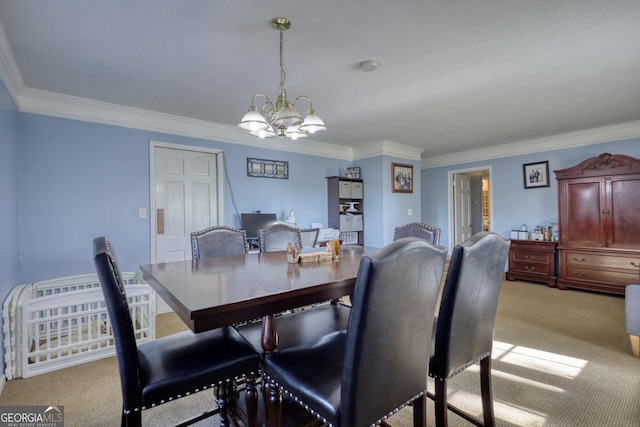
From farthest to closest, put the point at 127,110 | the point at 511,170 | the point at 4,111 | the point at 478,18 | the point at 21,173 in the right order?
1. the point at 511,170
2. the point at 127,110
3. the point at 21,173
4. the point at 4,111
5. the point at 478,18

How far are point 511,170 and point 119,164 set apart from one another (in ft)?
19.4

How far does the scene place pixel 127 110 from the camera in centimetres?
336

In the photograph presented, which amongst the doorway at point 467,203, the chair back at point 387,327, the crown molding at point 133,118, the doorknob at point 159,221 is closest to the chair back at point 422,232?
the chair back at point 387,327

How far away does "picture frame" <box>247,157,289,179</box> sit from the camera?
171 inches

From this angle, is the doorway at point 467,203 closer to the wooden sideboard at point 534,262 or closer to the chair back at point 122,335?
the wooden sideboard at point 534,262

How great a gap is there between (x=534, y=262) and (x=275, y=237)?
14.0ft

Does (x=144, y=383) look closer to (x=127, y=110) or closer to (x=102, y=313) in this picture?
(x=102, y=313)

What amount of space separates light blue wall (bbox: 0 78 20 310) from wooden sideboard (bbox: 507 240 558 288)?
20.2 feet

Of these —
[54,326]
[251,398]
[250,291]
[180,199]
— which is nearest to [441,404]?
[251,398]

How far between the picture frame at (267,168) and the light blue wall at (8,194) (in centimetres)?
235

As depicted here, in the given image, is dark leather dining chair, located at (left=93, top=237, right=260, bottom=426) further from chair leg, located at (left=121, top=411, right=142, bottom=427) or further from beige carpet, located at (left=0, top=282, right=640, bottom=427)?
beige carpet, located at (left=0, top=282, right=640, bottom=427)

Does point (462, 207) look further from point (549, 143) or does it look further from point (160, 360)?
point (160, 360)

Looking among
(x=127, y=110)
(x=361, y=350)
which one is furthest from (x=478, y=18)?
(x=127, y=110)

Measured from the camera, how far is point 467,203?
21.9 ft
